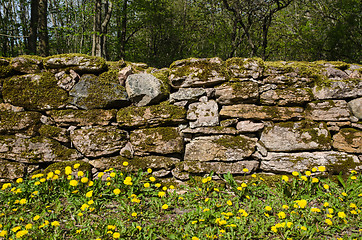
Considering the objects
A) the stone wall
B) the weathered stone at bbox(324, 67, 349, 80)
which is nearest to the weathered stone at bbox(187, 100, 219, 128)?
the stone wall

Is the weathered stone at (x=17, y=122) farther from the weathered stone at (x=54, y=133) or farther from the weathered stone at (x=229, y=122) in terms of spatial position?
the weathered stone at (x=229, y=122)

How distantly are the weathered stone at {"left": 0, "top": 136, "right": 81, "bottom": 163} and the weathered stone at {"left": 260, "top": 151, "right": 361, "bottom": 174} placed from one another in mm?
3536

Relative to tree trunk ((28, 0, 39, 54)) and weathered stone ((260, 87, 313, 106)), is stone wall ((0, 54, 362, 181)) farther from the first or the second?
tree trunk ((28, 0, 39, 54))

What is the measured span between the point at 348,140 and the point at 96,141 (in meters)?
4.22

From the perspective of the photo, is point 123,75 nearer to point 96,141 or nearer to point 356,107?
point 96,141

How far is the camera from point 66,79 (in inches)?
147

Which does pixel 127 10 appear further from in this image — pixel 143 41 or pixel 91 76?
pixel 91 76

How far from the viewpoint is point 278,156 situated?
3508 millimetres

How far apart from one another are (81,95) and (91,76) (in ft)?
1.30

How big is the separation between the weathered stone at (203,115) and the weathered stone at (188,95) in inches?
6.3

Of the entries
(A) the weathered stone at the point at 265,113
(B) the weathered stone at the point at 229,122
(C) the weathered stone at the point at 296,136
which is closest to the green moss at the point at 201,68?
(A) the weathered stone at the point at 265,113

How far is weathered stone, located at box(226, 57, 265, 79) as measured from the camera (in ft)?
12.0

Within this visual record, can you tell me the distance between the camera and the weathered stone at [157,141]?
140 inches

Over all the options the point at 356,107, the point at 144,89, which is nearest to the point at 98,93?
the point at 144,89
